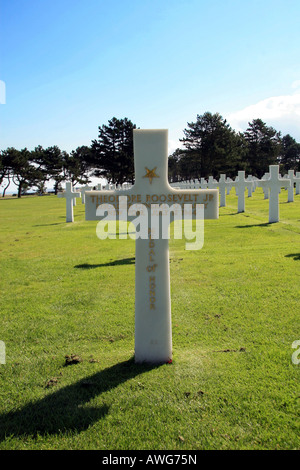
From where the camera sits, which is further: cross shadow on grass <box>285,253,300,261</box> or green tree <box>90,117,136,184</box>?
green tree <box>90,117,136,184</box>

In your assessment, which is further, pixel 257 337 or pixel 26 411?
pixel 257 337

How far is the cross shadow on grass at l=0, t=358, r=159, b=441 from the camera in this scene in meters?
2.69

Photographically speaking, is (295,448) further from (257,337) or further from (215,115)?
(215,115)

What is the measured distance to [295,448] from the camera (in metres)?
2.41

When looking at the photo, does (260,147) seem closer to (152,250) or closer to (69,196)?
(69,196)

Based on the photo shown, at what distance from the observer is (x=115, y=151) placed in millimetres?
53281

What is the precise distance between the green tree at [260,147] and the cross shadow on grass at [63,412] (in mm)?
59486

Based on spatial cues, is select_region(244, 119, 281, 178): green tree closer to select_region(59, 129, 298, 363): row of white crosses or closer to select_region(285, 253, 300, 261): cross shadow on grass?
select_region(285, 253, 300, 261): cross shadow on grass

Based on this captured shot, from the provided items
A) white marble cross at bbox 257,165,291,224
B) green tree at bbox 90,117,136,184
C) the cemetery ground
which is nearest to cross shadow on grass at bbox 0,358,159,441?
the cemetery ground

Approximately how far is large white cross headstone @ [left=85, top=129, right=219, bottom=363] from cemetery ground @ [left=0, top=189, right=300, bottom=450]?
0.90 ft

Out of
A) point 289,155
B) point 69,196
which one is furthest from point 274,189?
point 289,155

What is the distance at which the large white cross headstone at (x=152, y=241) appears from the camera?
329 centimetres

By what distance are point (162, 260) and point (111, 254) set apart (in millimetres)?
5328
